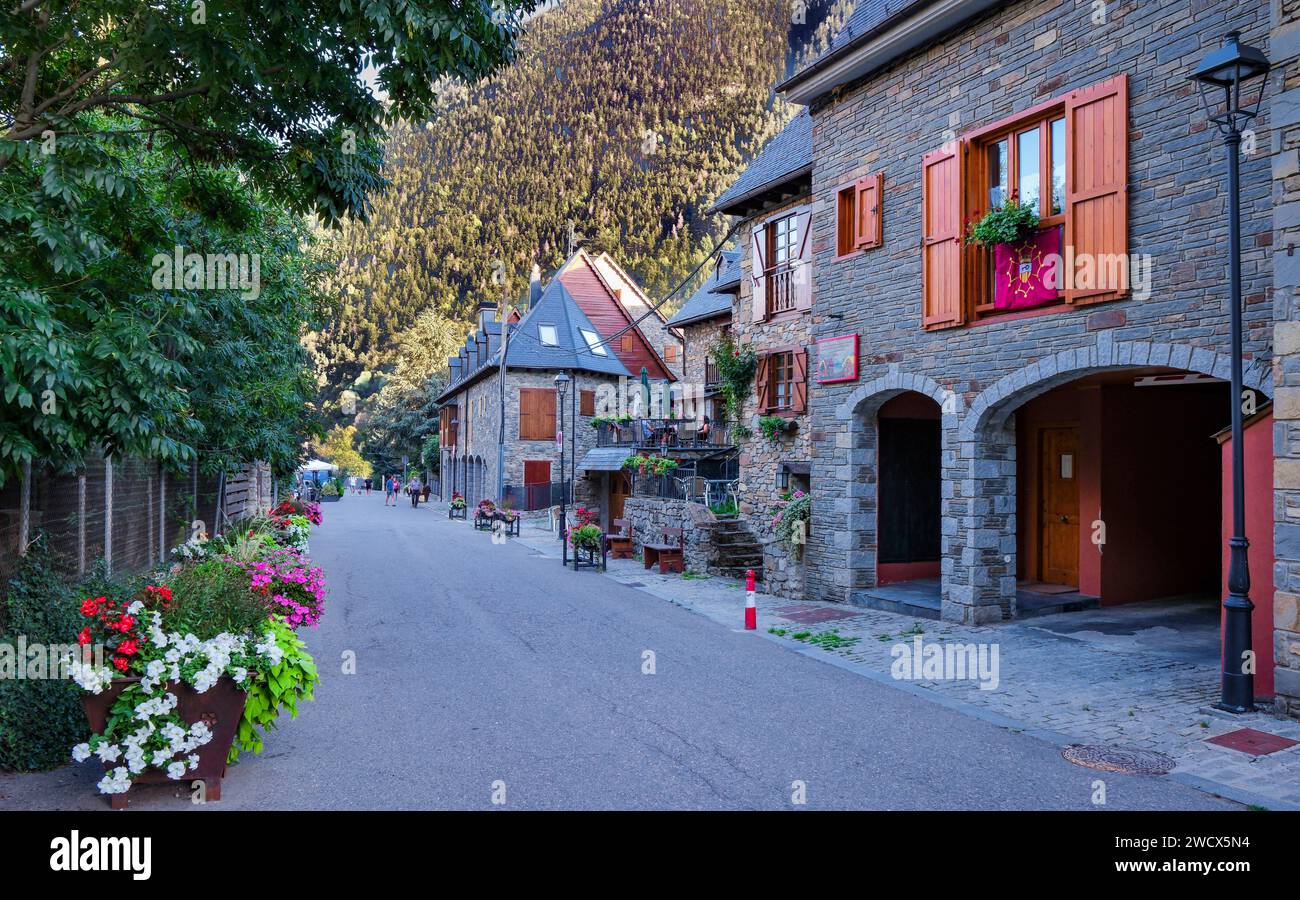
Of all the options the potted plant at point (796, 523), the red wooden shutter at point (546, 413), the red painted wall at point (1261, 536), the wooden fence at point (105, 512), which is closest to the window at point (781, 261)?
the potted plant at point (796, 523)

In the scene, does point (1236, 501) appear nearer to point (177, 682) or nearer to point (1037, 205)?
point (1037, 205)

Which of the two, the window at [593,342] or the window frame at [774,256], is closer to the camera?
the window frame at [774,256]

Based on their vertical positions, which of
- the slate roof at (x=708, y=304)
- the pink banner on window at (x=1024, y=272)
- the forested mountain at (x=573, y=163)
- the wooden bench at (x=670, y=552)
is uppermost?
the forested mountain at (x=573, y=163)

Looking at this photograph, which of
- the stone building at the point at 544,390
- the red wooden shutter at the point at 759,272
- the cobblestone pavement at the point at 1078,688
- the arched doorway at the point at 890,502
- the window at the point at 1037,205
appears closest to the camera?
the cobblestone pavement at the point at 1078,688

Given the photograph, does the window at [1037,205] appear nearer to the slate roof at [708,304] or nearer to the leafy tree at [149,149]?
the leafy tree at [149,149]

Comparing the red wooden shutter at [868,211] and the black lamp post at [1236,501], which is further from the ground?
the red wooden shutter at [868,211]

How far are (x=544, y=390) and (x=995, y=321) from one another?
27.3 meters

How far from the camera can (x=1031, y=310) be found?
33.0ft

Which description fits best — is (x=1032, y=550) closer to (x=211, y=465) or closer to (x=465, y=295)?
(x=211, y=465)

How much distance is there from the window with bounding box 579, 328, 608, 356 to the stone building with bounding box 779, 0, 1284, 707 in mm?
24052

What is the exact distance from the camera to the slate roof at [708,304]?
24.8 metres

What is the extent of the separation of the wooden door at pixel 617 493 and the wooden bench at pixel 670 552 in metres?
11.7

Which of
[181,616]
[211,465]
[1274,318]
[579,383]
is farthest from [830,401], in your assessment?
[579,383]

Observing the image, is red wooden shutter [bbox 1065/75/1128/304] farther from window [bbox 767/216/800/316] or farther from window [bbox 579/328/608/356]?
window [bbox 579/328/608/356]
